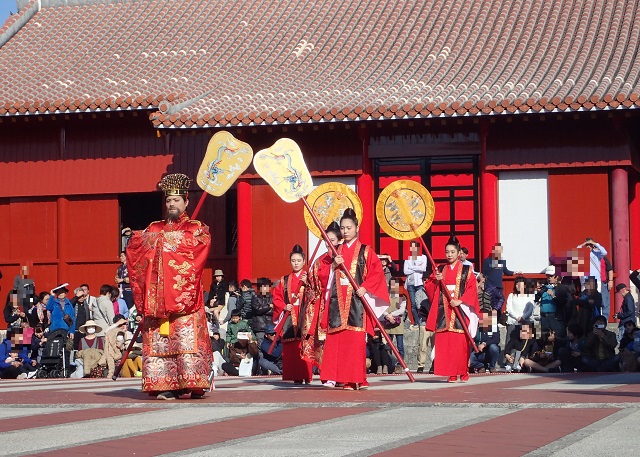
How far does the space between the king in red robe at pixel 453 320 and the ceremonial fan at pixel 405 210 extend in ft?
0.32

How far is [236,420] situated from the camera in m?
8.15

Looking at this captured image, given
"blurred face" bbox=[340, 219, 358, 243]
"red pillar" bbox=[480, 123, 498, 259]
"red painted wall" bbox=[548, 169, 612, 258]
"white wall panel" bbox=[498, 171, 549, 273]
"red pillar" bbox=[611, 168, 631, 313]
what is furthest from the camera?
"red pillar" bbox=[480, 123, 498, 259]

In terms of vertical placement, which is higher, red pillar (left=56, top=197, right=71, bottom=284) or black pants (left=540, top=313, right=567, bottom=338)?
red pillar (left=56, top=197, right=71, bottom=284)

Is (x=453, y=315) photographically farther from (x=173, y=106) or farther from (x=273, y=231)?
(x=173, y=106)

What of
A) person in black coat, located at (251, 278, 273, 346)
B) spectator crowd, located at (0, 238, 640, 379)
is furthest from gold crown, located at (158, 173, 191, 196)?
person in black coat, located at (251, 278, 273, 346)

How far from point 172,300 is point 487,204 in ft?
35.1

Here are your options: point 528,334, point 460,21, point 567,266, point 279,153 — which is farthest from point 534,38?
point 279,153

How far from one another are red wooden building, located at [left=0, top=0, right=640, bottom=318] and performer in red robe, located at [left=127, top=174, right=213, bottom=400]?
30.4ft

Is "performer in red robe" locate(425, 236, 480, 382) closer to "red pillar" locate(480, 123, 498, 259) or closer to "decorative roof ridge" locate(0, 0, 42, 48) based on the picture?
"red pillar" locate(480, 123, 498, 259)

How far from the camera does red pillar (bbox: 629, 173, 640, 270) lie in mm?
20712

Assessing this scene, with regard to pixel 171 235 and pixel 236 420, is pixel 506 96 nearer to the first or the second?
pixel 171 235

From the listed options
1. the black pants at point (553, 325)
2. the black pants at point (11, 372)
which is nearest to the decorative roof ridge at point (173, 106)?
the black pants at point (11, 372)

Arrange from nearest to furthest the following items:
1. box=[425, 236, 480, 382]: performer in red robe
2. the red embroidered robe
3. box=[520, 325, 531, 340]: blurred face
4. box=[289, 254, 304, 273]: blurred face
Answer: the red embroidered robe → box=[425, 236, 480, 382]: performer in red robe → box=[289, 254, 304, 273]: blurred face → box=[520, 325, 531, 340]: blurred face

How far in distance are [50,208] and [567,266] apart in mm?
10088
